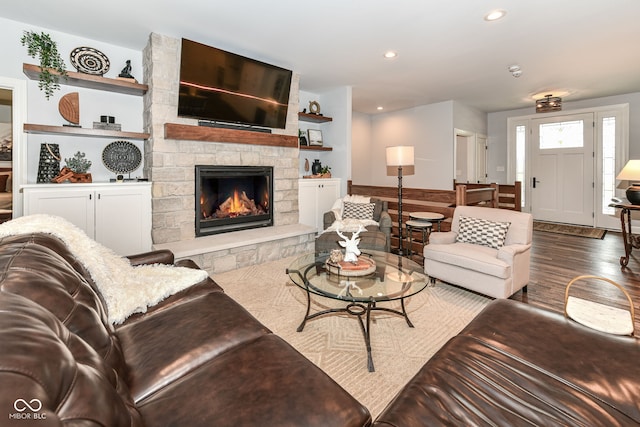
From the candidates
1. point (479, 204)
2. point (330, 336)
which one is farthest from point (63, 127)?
point (479, 204)

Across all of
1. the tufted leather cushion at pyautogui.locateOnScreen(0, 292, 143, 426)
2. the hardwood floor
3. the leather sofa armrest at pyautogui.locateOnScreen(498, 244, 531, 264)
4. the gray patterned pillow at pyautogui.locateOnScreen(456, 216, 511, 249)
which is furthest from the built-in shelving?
the hardwood floor

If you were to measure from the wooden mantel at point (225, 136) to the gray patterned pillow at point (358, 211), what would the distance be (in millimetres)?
1188

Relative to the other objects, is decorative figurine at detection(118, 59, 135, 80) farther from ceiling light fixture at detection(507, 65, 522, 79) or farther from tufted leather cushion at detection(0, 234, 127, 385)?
ceiling light fixture at detection(507, 65, 522, 79)

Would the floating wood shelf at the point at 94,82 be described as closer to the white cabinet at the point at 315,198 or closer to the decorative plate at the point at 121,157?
the decorative plate at the point at 121,157

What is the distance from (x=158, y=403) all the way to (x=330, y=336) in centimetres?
139

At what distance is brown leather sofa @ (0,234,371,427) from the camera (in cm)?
57

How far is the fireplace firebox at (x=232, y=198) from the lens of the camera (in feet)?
12.7

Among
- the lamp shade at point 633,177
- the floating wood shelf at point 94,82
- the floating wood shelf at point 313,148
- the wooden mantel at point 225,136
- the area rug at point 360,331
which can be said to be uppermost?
the floating wood shelf at point 94,82

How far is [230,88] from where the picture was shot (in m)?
3.82

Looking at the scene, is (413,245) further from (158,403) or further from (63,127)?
(63,127)

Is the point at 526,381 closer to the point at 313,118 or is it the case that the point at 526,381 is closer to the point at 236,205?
the point at 236,205

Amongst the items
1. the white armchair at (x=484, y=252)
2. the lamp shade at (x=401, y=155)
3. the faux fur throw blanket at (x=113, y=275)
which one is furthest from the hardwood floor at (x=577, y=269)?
the faux fur throw blanket at (x=113, y=275)

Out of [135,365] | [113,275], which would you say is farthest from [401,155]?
[135,365]

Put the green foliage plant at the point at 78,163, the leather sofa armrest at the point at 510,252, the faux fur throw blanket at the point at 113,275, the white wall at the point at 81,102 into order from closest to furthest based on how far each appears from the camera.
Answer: the faux fur throw blanket at the point at 113,275 < the leather sofa armrest at the point at 510,252 < the white wall at the point at 81,102 < the green foliage plant at the point at 78,163
